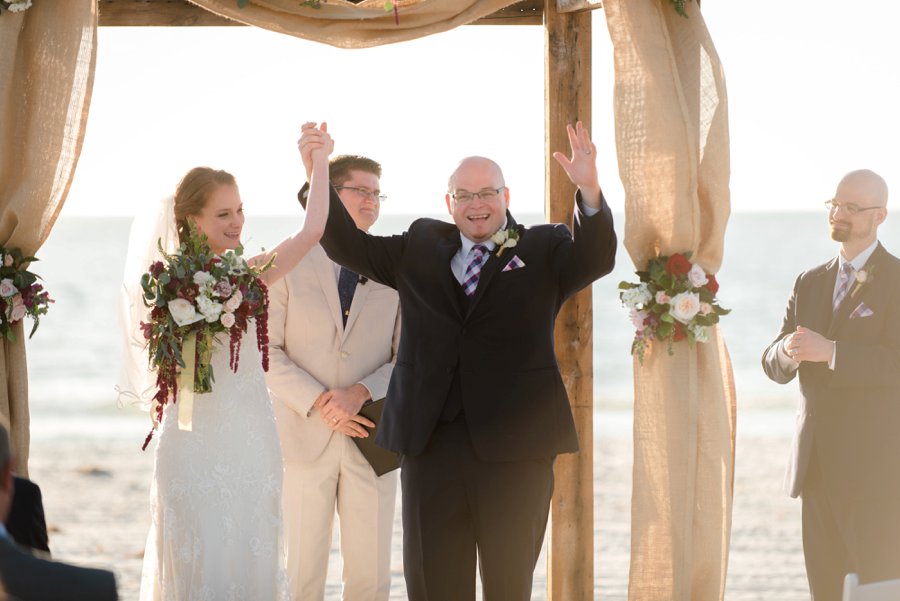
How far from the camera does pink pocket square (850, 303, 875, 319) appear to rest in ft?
16.6

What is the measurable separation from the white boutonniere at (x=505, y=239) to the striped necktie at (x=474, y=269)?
3.7 inches

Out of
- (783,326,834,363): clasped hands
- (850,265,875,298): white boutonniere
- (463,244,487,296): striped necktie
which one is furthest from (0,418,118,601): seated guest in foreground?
(850,265,875,298): white boutonniere

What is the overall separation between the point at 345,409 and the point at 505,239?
1.15 meters

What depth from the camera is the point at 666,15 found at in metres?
5.21

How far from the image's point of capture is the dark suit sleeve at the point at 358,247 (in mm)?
4824

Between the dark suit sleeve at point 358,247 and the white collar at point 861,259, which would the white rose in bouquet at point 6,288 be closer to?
the dark suit sleeve at point 358,247

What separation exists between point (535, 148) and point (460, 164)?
994 inches

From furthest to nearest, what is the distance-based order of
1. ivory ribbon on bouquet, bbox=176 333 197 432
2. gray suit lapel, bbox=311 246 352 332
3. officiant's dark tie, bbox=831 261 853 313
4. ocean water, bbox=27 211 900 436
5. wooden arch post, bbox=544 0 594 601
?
ocean water, bbox=27 211 900 436, wooden arch post, bbox=544 0 594 601, gray suit lapel, bbox=311 246 352 332, officiant's dark tie, bbox=831 261 853 313, ivory ribbon on bouquet, bbox=176 333 197 432

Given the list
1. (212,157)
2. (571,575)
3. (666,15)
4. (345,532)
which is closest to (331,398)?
(345,532)

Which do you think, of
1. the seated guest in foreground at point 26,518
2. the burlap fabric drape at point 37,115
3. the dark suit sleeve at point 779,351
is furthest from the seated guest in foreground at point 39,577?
the dark suit sleeve at point 779,351

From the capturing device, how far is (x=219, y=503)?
471cm

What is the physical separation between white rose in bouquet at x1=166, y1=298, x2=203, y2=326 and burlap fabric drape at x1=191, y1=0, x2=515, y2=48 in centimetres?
135

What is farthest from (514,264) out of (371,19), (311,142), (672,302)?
(371,19)

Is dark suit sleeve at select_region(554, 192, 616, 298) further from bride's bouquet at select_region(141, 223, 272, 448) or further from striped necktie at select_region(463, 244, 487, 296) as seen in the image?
bride's bouquet at select_region(141, 223, 272, 448)
